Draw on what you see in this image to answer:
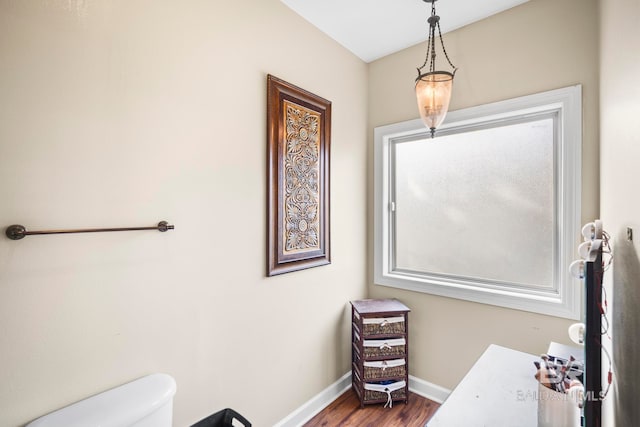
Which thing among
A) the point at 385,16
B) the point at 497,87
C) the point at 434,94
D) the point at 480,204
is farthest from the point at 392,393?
the point at 385,16

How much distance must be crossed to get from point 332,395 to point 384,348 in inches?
20.8

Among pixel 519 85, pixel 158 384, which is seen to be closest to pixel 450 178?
pixel 519 85

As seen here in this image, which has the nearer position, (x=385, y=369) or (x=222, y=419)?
(x=222, y=419)

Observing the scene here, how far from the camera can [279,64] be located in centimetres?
177

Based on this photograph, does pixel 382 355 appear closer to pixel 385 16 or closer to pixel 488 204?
pixel 488 204

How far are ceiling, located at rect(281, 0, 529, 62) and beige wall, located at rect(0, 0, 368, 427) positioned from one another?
0.17m

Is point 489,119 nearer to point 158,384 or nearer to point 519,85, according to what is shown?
point 519,85

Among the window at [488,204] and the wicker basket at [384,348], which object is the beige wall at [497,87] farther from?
the wicker basket at [384,348]

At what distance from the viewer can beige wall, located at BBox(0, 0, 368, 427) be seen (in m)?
0.94

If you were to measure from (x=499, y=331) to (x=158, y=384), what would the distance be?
1.94 metres

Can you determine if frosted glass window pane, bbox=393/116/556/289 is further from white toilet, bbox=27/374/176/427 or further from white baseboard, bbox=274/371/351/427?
white toilet, bbox=27/374/176/427

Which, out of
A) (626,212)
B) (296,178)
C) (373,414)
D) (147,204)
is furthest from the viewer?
(373,414)

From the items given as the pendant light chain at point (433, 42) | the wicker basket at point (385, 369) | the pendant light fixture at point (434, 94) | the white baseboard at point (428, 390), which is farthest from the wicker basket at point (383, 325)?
the pendant light chain at point (433, 42)

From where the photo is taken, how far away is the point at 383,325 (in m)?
2.07
